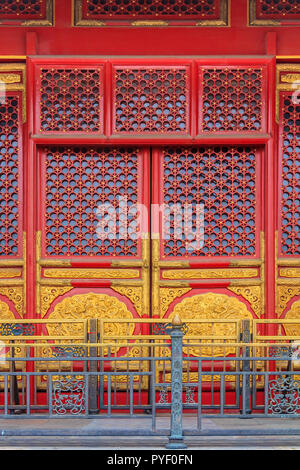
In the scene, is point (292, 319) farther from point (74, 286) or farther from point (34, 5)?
point (34, 5)

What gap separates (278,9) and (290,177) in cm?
195

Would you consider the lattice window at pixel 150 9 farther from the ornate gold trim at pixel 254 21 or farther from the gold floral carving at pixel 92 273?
the gold floral carving at pixel 92 273

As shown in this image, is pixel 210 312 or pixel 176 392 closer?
pixel 176 392

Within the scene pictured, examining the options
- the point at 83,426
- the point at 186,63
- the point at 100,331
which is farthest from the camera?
the point at 186,63

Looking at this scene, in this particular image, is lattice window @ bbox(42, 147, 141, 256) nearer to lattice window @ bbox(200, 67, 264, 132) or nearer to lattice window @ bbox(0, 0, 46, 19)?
lattice window @ bbox(200, 67, 264, 132)

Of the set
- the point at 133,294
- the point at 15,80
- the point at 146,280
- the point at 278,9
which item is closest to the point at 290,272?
the point at 146,280

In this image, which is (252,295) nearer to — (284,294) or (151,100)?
(284,294)

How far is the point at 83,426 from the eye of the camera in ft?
18.1

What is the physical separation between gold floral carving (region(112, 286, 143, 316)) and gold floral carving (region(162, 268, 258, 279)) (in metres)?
0.35

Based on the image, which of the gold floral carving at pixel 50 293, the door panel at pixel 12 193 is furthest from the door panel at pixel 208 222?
the door panel at pixel 12 193

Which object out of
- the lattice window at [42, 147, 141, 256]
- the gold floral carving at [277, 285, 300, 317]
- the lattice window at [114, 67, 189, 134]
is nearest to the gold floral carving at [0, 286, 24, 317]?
the lattice window at [42, 147, 141, 256]

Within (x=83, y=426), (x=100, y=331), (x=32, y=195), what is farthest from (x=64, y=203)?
(x=83, y=426)

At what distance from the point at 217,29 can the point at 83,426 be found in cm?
454

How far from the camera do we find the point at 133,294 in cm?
675
